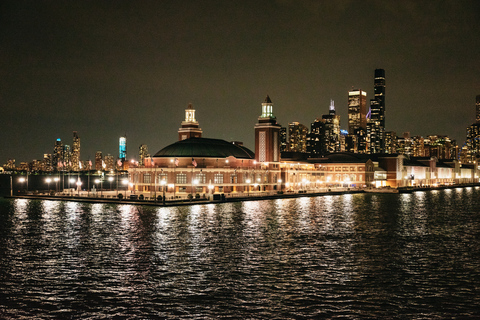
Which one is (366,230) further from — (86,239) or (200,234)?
(86,239)

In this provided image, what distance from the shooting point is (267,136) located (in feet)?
561

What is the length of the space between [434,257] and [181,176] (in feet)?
335

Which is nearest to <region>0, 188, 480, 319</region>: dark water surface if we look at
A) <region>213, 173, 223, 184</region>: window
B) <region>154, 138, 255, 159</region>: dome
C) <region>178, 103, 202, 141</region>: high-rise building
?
<region>213, 173, 223, 184</region>: window

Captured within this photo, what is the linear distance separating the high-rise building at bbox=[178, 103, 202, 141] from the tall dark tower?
1028 inches

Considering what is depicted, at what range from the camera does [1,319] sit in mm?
29625

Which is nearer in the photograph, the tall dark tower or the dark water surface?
the dark water surface

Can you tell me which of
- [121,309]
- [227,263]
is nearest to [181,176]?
[227,263]

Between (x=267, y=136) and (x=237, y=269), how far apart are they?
423ft

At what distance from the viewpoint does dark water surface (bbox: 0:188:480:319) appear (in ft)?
106

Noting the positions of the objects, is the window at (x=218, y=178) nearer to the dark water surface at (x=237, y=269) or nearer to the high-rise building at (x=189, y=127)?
the high-rise building at (x=189, y=127)

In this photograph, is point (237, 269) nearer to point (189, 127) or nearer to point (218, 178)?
point (218, 178)

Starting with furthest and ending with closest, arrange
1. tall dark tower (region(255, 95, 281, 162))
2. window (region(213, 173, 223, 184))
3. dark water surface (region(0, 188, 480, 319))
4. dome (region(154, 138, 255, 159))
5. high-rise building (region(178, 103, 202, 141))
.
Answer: high-rise building (region(178, 103, 202, 141)) → tall dark tower (region(255, 95, 281, 162)) → dome (region(154, 138, 255, 159)) → window (region(213, 173, 223, 184)) → dark water surface (region(0, 188, 480, 319))

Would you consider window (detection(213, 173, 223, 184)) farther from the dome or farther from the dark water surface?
the dark water surface

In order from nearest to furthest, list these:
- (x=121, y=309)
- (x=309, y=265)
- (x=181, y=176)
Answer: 1. (x=121, y=309)
2. (x=309, y=265)
3. (x=181, y=176)
